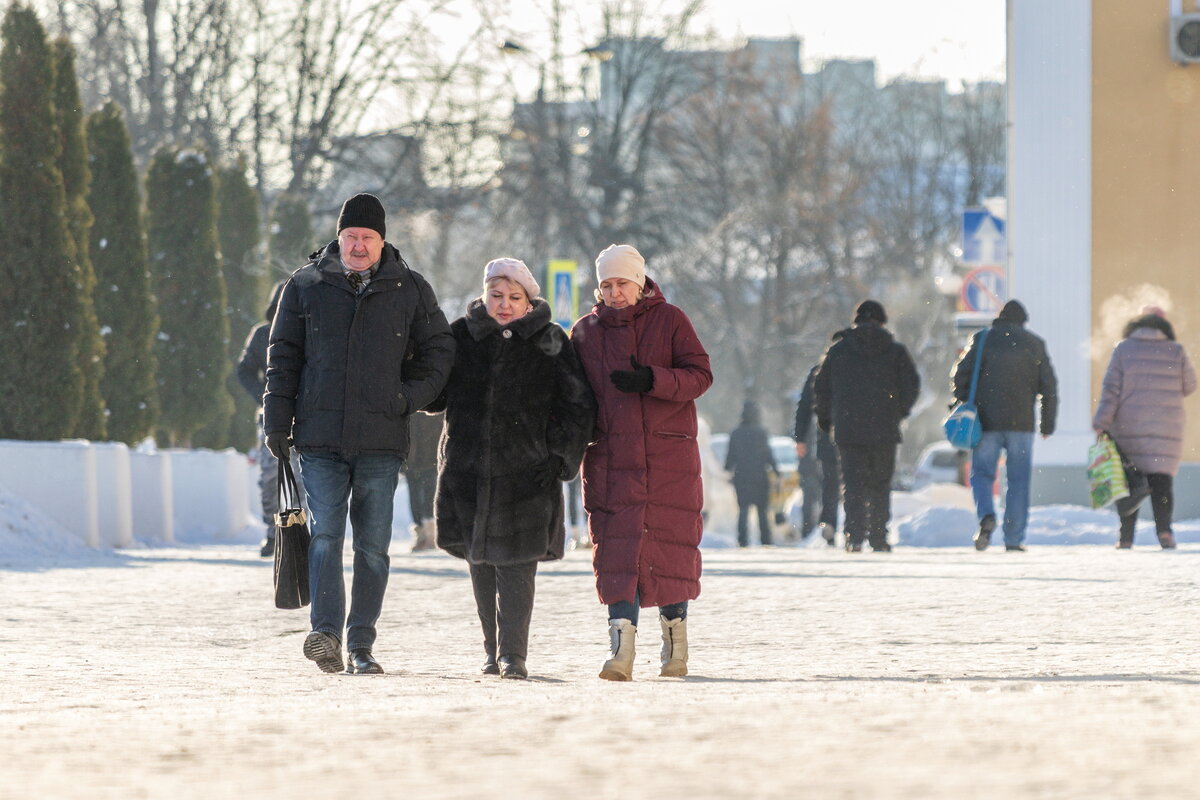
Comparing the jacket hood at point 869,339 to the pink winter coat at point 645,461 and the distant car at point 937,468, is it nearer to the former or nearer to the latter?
the pink winter coat at point 645,461

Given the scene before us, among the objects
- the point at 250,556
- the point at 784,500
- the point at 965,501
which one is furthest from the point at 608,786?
the point at 784,500

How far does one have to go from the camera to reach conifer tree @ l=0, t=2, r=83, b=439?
61.4 ft

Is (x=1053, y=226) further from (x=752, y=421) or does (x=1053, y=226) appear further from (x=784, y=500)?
(x=784, y=500)

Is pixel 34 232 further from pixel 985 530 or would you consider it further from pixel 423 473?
pixel 985 530

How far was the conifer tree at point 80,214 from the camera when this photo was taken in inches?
755

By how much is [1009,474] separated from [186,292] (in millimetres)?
15727

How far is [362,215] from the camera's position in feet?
25.9

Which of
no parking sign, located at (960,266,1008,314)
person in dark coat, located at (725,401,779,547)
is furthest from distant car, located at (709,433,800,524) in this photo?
no parking sign, located at (960,266,1008,314)

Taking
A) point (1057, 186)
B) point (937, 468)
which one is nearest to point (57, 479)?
point (1057, 186)

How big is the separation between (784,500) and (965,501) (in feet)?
30.1

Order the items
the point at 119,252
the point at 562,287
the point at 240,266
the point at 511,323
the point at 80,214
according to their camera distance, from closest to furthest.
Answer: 1. the point at 511,323
2. the point at 80,214
3. the point at 562,287
4. the point at 119,252
5. the point at 240,266

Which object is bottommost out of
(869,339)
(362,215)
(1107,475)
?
(1107,475)

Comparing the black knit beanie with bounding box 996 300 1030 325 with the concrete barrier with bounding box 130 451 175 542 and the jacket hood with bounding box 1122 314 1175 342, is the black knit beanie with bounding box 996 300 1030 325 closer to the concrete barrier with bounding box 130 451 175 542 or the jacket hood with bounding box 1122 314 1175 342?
the jacket hood with bounding box 1122 314 1175 342

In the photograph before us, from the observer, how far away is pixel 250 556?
17.7 meters
